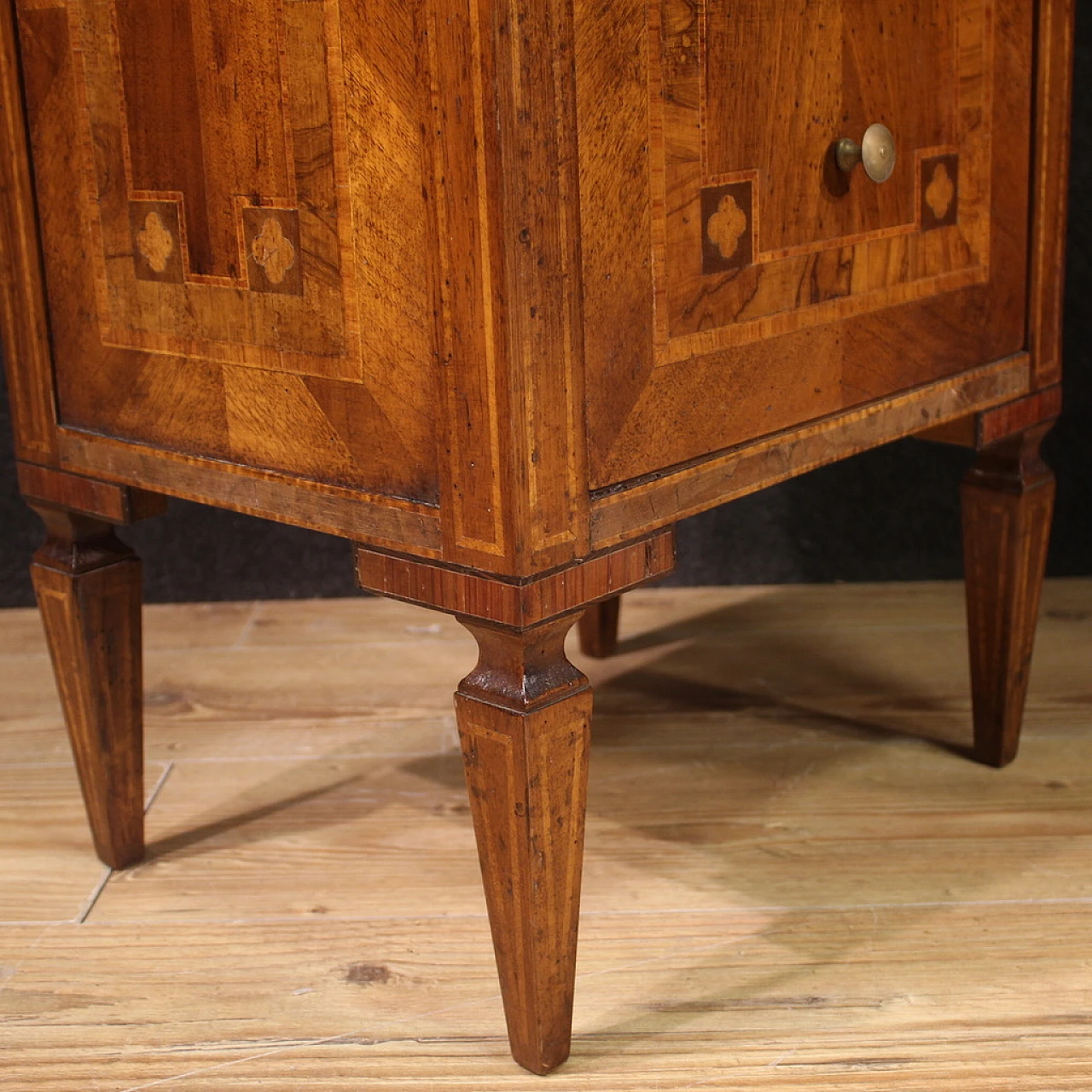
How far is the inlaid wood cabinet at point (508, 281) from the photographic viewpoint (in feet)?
2.42

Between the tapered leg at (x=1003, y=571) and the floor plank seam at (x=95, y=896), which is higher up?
the tapered leg at (x=1003, y=571)

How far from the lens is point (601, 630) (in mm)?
1471

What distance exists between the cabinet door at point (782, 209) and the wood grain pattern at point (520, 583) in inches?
1.8

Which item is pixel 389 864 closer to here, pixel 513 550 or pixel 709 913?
pixel 709 913

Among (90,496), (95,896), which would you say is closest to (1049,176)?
(90,496)

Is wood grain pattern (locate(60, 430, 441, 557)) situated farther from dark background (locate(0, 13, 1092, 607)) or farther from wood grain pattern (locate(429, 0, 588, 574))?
dark background (locate(0, 13, 1092, 607))

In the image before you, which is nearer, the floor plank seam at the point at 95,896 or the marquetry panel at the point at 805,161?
the marquetry panel at the point at 805,161

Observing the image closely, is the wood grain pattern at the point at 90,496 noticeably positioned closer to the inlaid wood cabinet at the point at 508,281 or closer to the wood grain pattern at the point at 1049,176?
the inlaid wood cabinet at the point at 508,281

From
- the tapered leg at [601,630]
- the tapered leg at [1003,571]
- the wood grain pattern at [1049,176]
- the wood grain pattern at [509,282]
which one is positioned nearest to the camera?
the wood grain pattern at [509,282]

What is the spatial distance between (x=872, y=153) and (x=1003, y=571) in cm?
40

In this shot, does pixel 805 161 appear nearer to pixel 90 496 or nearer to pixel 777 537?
pixel 90 496

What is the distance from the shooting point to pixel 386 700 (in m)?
1.41

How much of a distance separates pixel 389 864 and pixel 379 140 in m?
0.55

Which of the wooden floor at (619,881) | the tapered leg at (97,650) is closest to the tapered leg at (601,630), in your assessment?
the wooden floor at (619,881)
